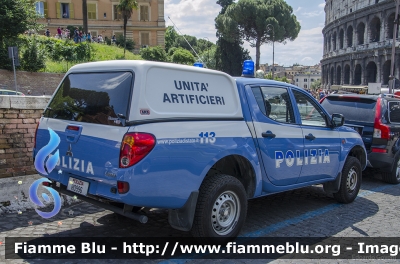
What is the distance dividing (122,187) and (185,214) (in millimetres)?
720

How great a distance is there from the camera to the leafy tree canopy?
26.0 m

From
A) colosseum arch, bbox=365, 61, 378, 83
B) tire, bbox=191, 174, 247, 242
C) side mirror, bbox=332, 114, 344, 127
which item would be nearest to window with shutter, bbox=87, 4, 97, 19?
colosseum arch, bbox=365, 61, 378, 83

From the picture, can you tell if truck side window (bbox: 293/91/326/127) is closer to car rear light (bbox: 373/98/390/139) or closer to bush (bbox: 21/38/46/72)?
car rear light (bbox: 373/98/390/139)

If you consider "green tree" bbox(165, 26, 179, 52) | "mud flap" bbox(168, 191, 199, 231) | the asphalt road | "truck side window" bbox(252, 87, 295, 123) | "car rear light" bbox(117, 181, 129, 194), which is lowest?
the asphalt road

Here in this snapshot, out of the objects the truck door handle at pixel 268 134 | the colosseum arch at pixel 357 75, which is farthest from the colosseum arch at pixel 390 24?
the truck door handle at pixel 268 134

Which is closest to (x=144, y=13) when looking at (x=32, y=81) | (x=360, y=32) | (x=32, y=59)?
(x=32, y=59)

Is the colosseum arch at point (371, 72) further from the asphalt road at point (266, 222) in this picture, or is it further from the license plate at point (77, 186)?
the license plate at point (77, 186)

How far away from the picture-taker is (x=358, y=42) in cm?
6494

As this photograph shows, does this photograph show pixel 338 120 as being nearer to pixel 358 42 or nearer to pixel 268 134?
pixel 268 134

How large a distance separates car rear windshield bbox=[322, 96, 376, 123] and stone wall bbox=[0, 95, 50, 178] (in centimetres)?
578

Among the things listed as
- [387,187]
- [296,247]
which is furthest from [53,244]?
[387,187]

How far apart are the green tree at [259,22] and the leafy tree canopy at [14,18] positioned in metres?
30.4

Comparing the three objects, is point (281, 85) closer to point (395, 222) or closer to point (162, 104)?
point (162, 104)

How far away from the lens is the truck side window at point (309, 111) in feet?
17.8
